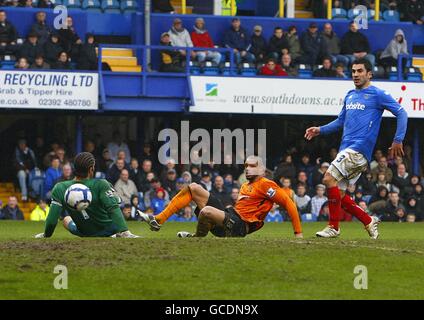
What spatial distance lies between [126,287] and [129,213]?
1564cm

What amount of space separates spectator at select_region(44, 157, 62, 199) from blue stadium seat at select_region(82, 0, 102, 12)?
5859 millimetres

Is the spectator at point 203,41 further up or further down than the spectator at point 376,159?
further up

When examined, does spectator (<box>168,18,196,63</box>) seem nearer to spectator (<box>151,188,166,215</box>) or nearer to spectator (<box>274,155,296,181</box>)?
spectator (<box>274,155,296,181</box>)

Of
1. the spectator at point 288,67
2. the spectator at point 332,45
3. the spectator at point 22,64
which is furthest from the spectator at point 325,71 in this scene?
the spectator at point 22,64

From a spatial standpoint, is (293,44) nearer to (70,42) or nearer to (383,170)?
(383,170)

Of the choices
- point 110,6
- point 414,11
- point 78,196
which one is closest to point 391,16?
point 414,11

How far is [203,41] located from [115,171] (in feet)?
15.0

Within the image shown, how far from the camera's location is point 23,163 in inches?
1131

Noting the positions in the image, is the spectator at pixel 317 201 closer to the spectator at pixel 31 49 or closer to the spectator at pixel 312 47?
the spectator at pixel 312 47

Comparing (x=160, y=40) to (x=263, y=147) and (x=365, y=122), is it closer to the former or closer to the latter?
(x=263, y=147)

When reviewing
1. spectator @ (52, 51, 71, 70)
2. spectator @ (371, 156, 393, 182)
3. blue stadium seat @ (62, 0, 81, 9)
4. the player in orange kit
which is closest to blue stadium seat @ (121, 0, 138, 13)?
blue stadium seat @ (62, 0, 81, 9)

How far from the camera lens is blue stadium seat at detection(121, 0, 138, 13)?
33.1 meters

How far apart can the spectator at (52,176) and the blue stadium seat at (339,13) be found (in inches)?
394

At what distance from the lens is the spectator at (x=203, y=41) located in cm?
3055
